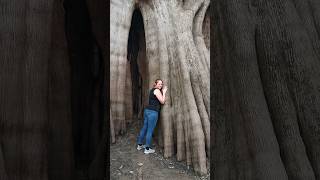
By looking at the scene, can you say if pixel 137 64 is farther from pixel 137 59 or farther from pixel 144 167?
pixel 144 167

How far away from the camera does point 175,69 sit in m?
5.56

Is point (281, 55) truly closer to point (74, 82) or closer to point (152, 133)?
point (74, 82)

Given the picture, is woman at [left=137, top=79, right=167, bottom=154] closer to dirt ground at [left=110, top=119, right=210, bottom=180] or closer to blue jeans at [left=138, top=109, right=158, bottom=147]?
blue jeans at [left=138, top=109, right=158, bottom=147]

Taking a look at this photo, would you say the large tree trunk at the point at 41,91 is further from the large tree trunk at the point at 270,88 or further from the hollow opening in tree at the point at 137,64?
the hollow opening in tree at the point at 137,64

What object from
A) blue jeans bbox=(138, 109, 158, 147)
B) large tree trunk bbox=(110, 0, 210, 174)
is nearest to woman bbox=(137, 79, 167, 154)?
blue jeans bbox=(138, 109, 158, 147)

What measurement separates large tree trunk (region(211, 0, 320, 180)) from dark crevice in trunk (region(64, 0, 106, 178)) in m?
0.23

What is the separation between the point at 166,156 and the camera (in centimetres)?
539

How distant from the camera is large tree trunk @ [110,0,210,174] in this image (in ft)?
17.1

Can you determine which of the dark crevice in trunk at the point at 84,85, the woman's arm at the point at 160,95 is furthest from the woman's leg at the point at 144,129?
the dark crevice in trunk at the point at 84,85

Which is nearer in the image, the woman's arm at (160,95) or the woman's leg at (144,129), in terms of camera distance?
the woman's arm at (160,95)

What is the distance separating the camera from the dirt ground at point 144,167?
5.18 metres

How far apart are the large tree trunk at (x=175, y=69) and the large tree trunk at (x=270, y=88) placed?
4497 mm

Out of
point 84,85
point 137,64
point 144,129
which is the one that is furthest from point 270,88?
point 137,64

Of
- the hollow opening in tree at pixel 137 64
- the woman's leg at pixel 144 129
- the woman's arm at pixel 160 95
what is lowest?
the woman's leg at pixel 144 129
